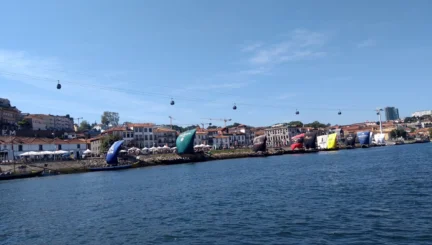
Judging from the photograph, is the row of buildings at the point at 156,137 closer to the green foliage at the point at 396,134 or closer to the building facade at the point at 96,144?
the building facade at the point at 96,144

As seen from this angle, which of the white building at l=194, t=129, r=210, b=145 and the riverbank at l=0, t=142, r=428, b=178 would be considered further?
the white building at l=194, t=129, r=210, b=145

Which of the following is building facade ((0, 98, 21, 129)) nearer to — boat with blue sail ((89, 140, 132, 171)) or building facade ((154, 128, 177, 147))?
building facade ((154, 128, 177, 147))

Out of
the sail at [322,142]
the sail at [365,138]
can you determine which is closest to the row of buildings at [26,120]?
the sail at [322,142]

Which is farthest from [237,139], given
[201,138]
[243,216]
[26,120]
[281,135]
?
[243,216]

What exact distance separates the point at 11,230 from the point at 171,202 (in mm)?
10214

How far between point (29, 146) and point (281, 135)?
108172 mm

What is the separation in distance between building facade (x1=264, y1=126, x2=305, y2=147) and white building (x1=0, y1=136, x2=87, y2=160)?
89929 millimetres

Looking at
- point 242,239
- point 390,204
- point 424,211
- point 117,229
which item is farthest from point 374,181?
point 117,229

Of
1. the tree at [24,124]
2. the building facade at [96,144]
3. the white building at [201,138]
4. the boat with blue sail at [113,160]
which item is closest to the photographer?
the boat with blue sail at [113,160]

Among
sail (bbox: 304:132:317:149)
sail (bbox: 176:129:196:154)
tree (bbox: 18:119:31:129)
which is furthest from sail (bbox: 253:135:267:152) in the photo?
tree (bbox: 18:119:31:129)

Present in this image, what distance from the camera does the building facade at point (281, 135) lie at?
161625 mm

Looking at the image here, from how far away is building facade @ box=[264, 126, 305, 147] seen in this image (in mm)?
161625

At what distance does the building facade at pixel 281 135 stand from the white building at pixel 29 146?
89929 millimetres

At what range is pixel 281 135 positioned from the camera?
16488cm
